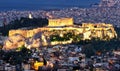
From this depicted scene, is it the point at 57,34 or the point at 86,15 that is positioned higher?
the point at 57,34

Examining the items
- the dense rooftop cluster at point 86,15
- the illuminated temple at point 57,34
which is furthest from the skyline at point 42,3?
the illuminated temple at point 57,34

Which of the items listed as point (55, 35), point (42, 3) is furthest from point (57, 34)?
point (42, 3)

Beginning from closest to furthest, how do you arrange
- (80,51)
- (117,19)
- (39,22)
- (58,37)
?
(80,51) → (58,37) → (39,22) → (117,19)

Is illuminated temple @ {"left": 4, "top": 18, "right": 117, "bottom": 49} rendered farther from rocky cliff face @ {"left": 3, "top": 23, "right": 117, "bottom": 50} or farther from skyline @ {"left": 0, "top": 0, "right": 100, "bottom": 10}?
skyline @ {"left": 0, "top": 0, "right": 100, "bottom": 10}

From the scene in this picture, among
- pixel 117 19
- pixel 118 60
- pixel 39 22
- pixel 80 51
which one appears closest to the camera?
pixel 118 60

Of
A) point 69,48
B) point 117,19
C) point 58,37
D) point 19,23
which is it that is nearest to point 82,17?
point 117,19

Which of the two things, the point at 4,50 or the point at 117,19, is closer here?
the point at 4,50

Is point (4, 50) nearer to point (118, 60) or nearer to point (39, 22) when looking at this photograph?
point (118, 60)

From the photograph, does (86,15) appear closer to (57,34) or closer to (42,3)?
(57,34)
